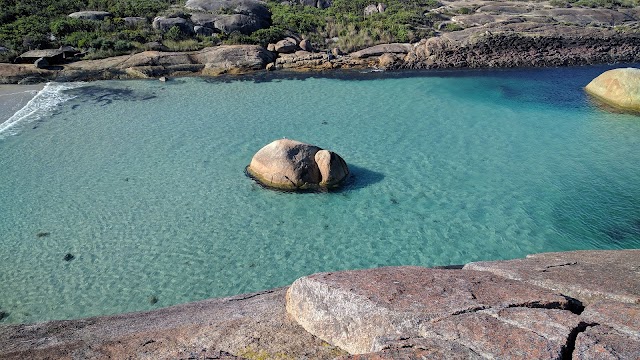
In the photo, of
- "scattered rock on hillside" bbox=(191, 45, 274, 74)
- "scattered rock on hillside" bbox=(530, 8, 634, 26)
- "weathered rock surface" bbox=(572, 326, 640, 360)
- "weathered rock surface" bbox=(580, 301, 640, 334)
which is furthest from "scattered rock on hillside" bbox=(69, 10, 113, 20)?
"weathered rock surface" bbox=(572, 326, 640, 360)

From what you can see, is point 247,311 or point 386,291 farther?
point 247,311

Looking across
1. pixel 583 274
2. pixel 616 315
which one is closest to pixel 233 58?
pixel 583 274

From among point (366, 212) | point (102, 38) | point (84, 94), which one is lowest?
point (366, 212)

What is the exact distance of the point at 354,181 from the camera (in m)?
13.7

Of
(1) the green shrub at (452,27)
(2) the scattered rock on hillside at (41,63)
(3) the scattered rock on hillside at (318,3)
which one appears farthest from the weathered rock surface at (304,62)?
(3) the scattered rock on hillside at (318,3)

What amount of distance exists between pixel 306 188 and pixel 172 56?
17458mm

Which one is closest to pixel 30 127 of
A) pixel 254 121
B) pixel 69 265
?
pixel 254 121

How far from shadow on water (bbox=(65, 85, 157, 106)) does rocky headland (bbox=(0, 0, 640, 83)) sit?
2.21m

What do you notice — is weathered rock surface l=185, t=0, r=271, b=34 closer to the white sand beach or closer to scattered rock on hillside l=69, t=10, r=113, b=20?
scattered rock on hillside l=69, t=10, r=113, b=20

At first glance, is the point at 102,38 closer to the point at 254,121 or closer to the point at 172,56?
the point at 172,56

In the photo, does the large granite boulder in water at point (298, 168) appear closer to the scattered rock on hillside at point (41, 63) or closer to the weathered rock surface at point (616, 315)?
the weathered rock surface at point (616, 315)

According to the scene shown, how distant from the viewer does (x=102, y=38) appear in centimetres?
2777

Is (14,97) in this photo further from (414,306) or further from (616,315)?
(616,315)

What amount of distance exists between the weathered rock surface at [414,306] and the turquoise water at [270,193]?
444 cm
